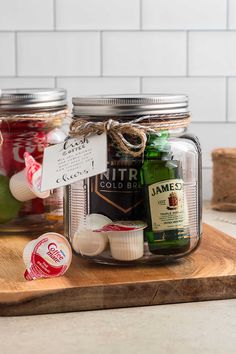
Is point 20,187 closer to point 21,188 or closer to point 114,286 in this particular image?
point 21,188

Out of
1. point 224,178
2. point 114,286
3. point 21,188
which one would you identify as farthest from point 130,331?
point 224,178

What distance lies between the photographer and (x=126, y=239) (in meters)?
1.12

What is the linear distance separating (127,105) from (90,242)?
0.69ft

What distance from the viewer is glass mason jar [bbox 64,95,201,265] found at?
1.13 metres

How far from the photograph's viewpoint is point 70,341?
3.00 ft

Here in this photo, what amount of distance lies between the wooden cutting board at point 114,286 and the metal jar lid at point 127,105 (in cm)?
23

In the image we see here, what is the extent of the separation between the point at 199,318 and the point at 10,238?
49 cm

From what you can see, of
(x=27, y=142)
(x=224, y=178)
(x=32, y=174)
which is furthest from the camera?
(x=224, y=178)

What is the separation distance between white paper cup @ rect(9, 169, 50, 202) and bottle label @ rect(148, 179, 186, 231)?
0.28 m

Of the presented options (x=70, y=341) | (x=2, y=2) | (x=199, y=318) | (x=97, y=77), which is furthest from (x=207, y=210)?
(x=70, y=341)

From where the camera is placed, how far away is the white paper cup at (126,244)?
1.12 metres

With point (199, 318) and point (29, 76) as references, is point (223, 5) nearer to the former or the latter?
point (29, 76)

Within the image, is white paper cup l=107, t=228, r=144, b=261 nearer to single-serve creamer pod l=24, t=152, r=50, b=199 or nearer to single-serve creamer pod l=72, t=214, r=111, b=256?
single-serve creamer pod l=72, t=214, r=111, b=256

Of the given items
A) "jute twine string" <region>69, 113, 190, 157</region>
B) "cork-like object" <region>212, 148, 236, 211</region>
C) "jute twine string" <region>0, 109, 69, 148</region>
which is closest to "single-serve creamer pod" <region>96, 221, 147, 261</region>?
"jute twine string" <region>69, 113, 190, 157</region>
